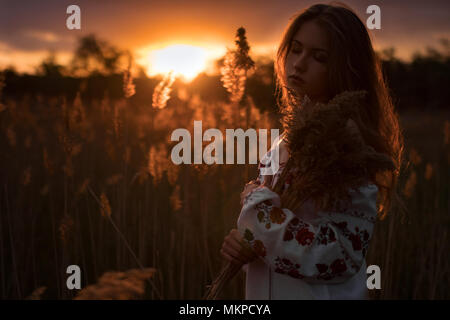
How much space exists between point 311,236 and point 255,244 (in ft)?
0.49

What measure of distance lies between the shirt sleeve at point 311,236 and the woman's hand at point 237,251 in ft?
0.07

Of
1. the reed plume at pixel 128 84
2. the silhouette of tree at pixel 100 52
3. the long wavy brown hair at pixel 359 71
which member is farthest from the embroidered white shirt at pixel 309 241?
the silhouette of tree at pixel 100 52

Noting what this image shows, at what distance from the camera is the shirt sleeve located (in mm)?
949

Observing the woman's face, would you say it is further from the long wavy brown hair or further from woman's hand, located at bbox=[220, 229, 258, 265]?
woman's hand, located at bbox=[220, 229, 258, 265]

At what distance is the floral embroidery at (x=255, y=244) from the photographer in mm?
1000

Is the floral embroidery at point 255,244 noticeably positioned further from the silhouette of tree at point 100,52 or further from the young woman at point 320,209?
the silhouette of tree at point 100,52

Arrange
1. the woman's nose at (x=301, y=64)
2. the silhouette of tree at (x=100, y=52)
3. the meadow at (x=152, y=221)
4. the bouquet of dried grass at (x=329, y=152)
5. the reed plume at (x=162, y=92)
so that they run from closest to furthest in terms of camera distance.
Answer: the bouquet of dried grass at (x=329, y=152) → the woman's nose at (x=301, y=64) → the reed plume at (x=162, y=92) → the meadow at (x=152, y=221) → the silhouette of tree at (x=100, y=52)

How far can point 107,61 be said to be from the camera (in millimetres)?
23844

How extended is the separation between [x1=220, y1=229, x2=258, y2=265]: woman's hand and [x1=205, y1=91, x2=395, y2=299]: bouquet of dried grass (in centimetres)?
21

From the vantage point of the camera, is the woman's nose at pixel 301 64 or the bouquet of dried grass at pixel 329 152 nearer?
the bouquet of dried grass at pixel 329 152

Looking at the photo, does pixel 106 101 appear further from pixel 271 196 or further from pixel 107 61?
pixel 107 61

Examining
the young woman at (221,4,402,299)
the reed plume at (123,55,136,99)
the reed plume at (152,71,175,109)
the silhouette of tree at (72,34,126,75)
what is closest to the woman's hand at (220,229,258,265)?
the young woman at (221,4,402,299)

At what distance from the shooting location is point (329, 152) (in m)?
0.84
